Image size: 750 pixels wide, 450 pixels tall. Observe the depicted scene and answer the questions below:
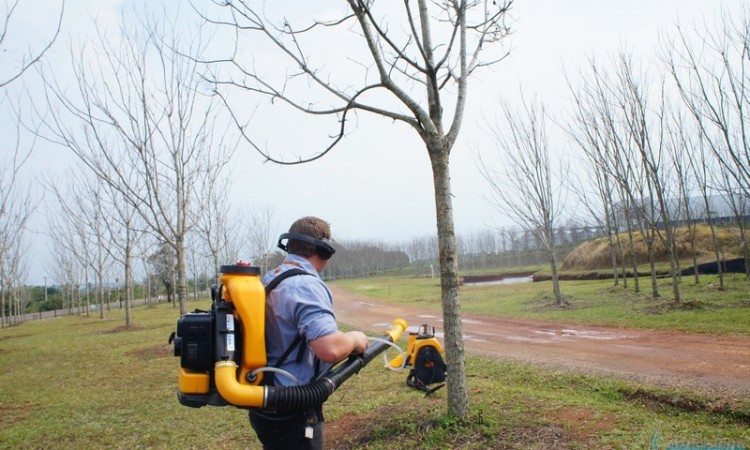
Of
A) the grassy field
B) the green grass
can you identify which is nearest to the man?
the grassy field

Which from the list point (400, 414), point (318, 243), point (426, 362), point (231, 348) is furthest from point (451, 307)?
point (231, 348)

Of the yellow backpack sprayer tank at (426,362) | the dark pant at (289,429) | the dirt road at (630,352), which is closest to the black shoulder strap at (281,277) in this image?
the dark pant at (289,429)

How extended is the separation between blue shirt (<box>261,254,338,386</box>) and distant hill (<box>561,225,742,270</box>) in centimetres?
2793

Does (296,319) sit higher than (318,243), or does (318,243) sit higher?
(318,243)

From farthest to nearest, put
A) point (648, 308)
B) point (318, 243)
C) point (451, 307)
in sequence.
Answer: point (648, 308) < point (451, 307) < point (318, 243)

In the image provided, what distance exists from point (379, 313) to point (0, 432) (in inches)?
560

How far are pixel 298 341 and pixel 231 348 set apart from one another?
1.01 ft

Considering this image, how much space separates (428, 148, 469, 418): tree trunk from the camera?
420cm

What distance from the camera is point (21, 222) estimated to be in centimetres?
1592

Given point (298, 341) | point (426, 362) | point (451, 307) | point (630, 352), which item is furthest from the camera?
point (630, 352)

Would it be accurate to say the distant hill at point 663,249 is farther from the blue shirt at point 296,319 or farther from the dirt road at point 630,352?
the blue shirt at point 296,319

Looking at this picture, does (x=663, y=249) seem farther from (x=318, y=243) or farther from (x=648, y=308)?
(x=318, y=243)

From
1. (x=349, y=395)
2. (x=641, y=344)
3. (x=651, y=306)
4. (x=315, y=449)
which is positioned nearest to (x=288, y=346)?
(x=315, y=449)

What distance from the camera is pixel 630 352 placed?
8.30m
